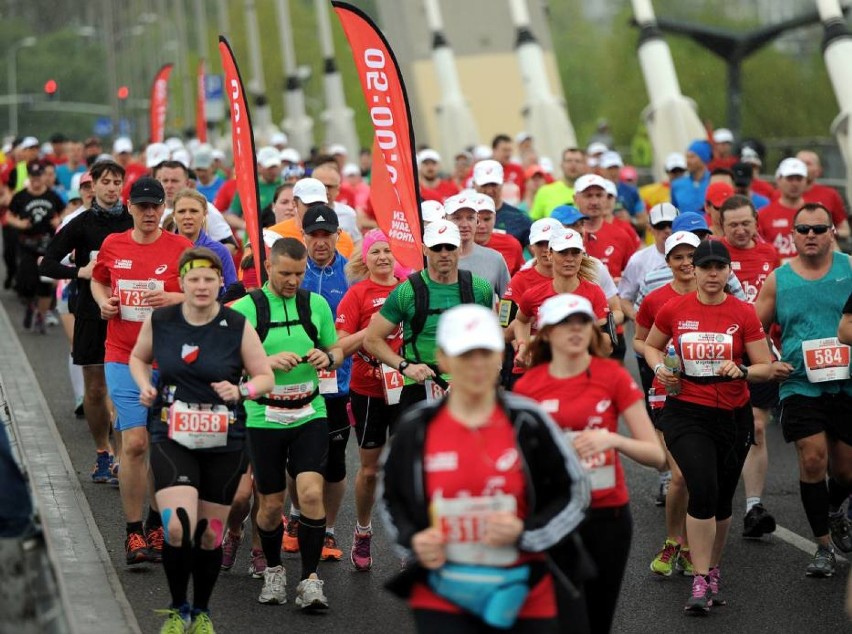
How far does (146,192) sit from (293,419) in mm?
1863

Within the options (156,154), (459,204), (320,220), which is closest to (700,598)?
(320,220)

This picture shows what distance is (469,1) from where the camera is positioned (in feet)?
207

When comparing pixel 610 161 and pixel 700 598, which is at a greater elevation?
pixel 610 161

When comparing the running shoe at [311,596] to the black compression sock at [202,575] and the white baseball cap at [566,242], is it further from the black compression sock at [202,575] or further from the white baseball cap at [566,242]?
the white baseball cap at [566,242]

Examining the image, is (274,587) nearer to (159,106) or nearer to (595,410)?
(595,410)

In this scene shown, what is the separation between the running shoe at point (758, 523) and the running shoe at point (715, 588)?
1592 millimetres

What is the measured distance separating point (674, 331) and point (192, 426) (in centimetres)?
281

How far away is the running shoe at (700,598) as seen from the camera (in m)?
9.49

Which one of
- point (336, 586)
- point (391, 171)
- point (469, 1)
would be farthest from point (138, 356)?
point (469, 1)

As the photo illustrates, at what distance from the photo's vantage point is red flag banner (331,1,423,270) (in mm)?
12023

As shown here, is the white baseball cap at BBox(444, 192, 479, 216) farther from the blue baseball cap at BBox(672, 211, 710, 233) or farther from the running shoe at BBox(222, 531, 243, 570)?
the running shoe at BBox(222, 531, 243, 570)

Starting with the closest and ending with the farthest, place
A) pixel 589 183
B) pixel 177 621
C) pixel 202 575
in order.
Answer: pixel 177 621
pixel 202 575
pixel 589 183

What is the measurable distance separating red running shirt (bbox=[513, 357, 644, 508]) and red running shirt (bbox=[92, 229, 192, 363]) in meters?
3.87

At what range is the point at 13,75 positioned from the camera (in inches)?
4567
